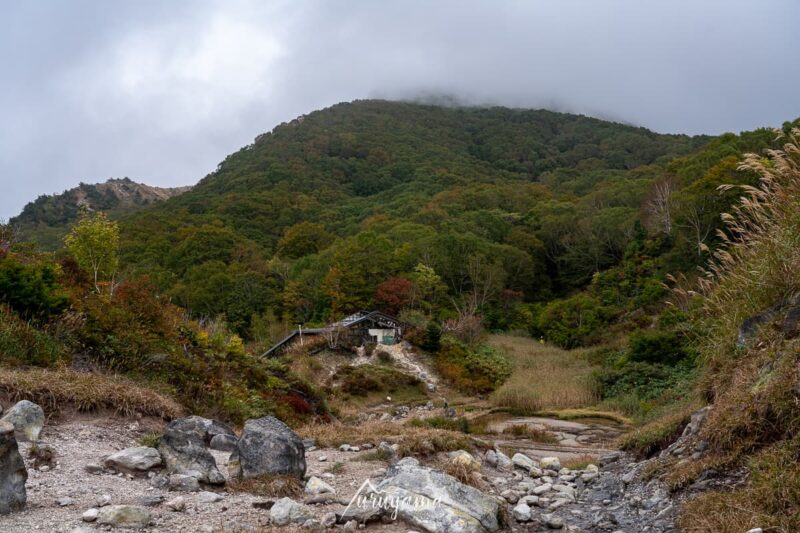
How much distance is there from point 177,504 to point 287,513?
3.01 feet

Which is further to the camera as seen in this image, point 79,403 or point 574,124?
point 574,124

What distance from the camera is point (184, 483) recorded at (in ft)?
17.9

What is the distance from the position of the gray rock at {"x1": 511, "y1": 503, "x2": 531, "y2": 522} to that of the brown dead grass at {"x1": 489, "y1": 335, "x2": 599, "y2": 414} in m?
14.8

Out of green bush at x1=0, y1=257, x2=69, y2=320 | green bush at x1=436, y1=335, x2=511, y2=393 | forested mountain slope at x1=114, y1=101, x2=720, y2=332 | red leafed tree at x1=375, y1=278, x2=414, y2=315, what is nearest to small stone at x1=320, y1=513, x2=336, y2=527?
green bush at x1=0, y1=257, x2=69, y2=320

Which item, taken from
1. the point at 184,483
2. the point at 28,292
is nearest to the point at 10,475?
the point at 184,483

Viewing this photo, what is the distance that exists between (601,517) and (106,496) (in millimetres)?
4710

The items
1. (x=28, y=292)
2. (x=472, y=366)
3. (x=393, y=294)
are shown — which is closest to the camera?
(x=28, y=292)

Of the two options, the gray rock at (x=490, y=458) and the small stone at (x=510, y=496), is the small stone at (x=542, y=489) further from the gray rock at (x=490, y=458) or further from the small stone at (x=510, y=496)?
the gray rock at (x=490, y=458)

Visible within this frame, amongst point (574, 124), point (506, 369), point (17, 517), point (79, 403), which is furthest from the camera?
point (574, 124)

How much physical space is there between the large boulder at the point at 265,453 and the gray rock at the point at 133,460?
77 centimetres

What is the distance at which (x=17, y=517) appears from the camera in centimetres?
426

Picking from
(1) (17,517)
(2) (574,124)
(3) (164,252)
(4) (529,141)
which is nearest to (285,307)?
(3) (164,252)

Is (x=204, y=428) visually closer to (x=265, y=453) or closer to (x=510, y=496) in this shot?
(x=265, y=453)

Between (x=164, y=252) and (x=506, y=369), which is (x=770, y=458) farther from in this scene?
(x=164, y=252)
